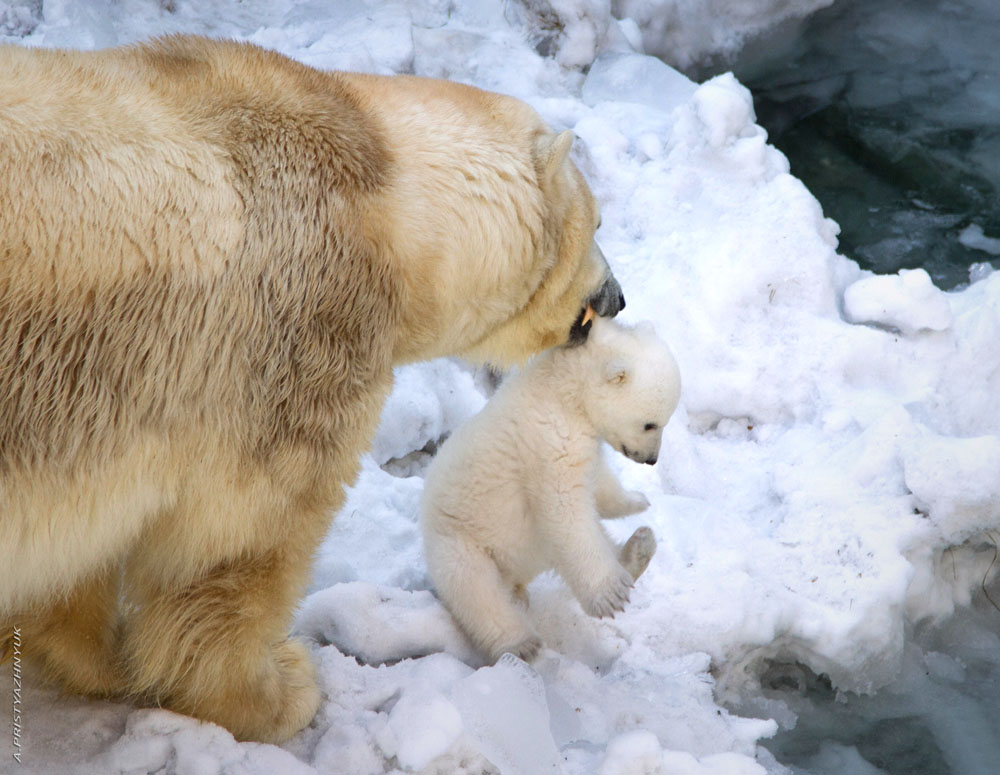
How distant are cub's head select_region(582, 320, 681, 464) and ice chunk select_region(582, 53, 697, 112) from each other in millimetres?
2578

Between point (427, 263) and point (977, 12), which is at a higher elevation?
point (427, 263)

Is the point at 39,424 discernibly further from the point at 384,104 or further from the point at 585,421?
the point at 585,421

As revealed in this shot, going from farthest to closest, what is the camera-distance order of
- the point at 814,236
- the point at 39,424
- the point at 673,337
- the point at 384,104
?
the point at 814,236 → the point at 673,337 → the point at 384,104 → the point at 39,424

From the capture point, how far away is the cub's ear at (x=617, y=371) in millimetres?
3043

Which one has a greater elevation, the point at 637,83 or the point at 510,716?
the point at 637,83

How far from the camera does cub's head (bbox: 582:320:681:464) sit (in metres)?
3.08

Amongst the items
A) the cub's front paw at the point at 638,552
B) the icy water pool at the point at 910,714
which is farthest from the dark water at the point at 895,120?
the cub's front paw at the point at 638,552

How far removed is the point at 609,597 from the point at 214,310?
1.44 metres

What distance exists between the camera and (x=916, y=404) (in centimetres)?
392

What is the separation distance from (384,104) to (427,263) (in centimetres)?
42

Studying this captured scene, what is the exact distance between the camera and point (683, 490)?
3.88 meters

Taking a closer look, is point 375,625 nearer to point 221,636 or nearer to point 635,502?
point 221,636

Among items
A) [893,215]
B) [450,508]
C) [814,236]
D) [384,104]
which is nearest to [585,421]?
[450,508]

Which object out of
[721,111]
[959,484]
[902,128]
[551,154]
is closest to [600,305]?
[551,154]
